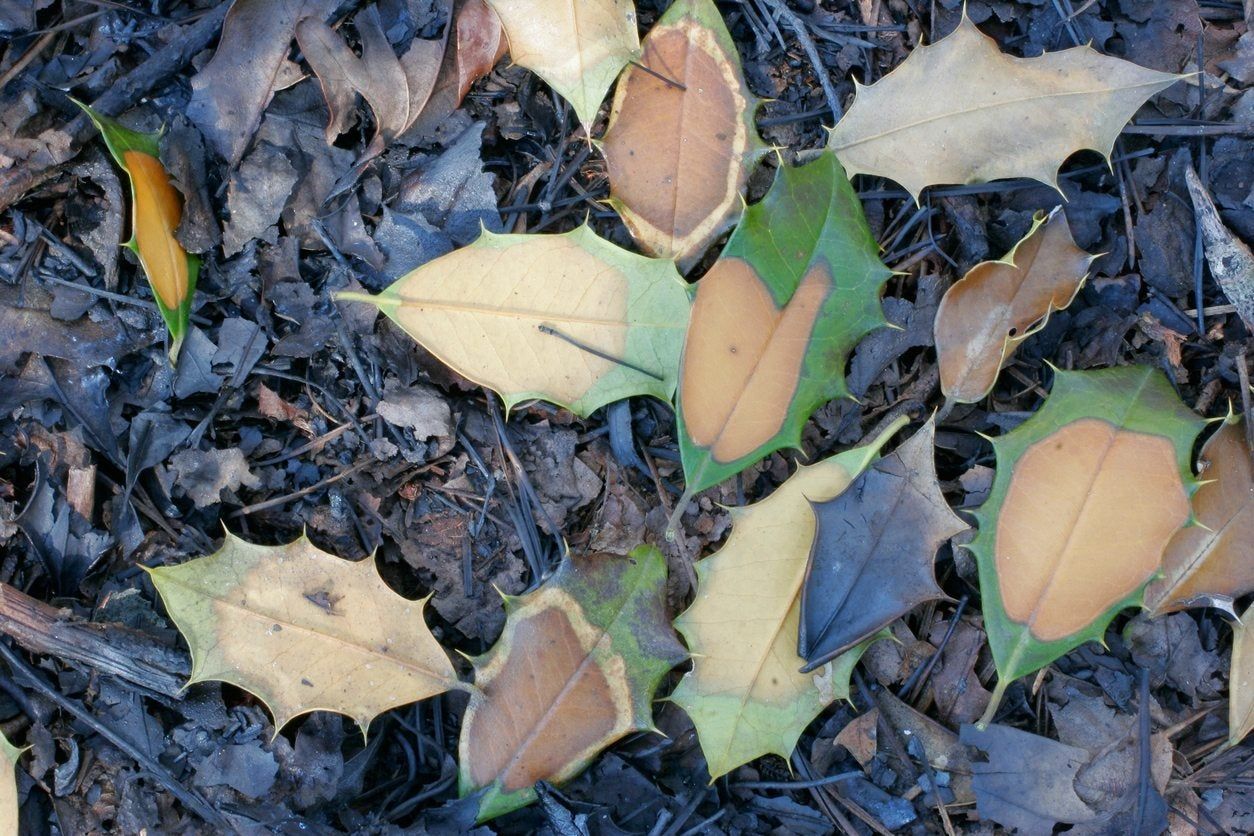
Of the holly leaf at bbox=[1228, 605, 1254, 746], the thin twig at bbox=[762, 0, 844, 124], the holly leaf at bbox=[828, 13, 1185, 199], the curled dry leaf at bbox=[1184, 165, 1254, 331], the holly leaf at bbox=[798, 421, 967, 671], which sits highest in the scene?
the thin twig at bbox=[762, 0, 844, 124]

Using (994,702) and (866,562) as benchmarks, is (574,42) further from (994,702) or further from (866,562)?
(994,702)

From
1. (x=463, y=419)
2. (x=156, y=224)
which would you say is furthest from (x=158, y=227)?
(x=463, y=419)

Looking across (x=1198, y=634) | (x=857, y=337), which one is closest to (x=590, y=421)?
(x=857, y=337)

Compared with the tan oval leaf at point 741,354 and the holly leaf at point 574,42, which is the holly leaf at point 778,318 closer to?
the tan oval leaf at point 741,354

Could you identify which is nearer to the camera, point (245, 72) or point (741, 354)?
point (741, 354)

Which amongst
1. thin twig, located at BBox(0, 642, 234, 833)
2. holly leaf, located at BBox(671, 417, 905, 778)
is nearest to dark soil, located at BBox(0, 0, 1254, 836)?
thin twig, located at BBox(0, 642, 234, 833)

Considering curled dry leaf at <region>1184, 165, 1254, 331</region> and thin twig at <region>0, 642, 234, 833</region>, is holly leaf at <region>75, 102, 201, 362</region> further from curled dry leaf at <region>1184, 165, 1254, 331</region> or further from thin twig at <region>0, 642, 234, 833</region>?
curled dry leaf at <region>1184, 165, 1254, 331</region>

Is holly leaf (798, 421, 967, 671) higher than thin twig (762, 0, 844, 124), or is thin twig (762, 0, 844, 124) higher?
thin twig (762, 0, 844, 124)
